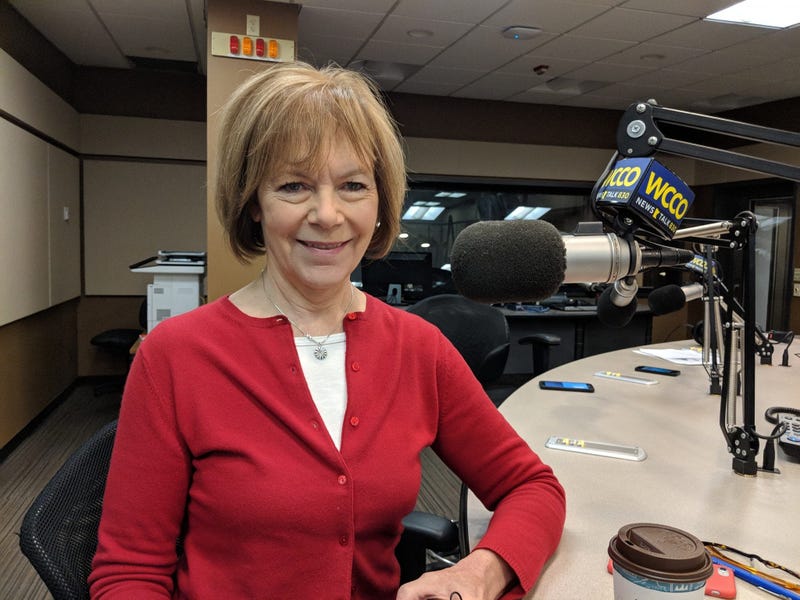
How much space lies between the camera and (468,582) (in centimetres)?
86

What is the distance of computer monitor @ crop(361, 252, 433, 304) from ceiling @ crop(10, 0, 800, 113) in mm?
1541

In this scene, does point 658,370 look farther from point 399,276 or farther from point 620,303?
point 399,276

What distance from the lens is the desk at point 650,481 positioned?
0.98 m

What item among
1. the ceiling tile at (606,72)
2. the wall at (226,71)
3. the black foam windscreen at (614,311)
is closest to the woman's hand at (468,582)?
the black foam windscreen at (614,311)

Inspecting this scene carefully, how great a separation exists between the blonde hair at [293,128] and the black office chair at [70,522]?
0.43 m

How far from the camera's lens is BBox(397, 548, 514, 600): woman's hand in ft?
2.77

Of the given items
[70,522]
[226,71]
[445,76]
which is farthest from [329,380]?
[445,76]

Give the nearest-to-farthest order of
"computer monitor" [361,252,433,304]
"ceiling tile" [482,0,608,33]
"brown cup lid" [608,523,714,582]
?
"brown cup lid" [608,523,714,582] < "ceiling tile" [482,0,608,33] < "computer monitor" [361,252,433,304]

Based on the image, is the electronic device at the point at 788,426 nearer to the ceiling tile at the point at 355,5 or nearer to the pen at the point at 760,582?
the pen at the point at 760,582

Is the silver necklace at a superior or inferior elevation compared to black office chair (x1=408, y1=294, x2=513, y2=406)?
superior

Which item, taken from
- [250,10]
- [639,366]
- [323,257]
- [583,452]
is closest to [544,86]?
[250,10]

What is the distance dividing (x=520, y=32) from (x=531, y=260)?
135 inches

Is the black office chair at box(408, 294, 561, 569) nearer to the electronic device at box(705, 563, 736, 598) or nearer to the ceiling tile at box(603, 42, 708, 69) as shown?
the electronic device at box(705, 563, 736, 598)

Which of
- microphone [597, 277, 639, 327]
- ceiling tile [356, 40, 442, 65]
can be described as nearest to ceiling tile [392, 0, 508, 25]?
ceiling tile [356, 40, 442, 65]
